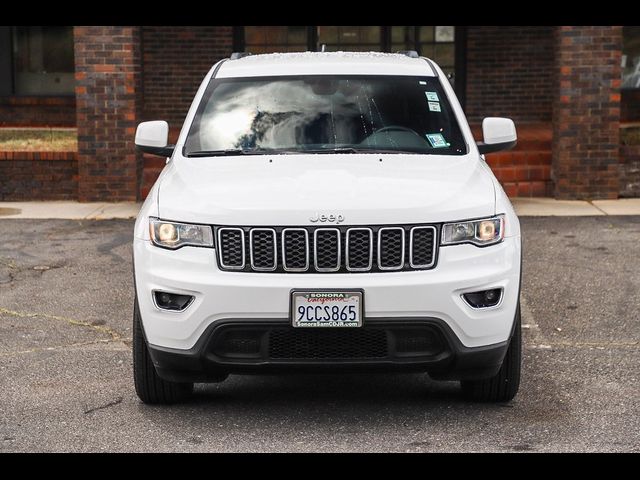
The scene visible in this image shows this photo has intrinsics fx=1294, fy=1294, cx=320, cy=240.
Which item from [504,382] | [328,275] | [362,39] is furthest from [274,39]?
[328,275]

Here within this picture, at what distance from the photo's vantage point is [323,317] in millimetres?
5742

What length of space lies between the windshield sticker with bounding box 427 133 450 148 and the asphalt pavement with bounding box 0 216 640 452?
1.28m

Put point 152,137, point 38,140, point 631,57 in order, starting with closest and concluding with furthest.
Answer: point 152,137 < point 38,140 < point 631,57

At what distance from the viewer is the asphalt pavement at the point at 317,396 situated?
19.4 feet

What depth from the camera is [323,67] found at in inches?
295

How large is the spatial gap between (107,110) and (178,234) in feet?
28.6

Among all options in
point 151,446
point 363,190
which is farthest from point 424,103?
point 151,446

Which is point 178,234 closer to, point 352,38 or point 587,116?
point 587,116

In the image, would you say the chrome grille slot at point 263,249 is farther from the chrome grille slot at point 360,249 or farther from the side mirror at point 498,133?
the side mirror at point 498,133

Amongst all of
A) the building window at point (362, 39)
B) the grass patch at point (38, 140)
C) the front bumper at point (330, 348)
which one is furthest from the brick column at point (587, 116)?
the front bumper at point (330, 348)

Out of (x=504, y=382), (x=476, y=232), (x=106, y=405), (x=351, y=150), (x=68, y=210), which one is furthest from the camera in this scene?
(x=68, y=210)

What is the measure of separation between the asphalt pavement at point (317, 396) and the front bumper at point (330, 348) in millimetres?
347

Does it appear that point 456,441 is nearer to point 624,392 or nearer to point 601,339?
point 624,392

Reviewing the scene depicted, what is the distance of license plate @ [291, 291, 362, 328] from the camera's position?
226 inches
